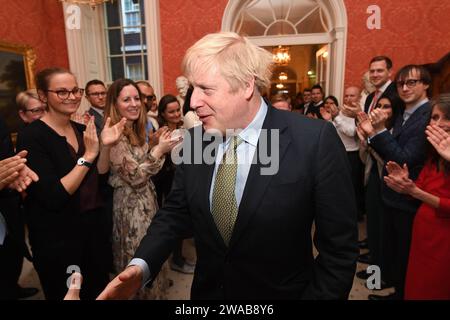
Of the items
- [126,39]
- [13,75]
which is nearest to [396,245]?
[13,75]

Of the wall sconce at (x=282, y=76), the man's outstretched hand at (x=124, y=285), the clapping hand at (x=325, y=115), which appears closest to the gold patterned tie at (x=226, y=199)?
the man's outstretched hand at (x=124, y=285)

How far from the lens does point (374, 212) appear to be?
304 centimetres

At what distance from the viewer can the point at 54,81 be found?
78.8 inches

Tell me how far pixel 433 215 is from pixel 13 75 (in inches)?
232

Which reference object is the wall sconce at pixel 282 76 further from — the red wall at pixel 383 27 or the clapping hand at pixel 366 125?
the clapping hand at pixel 366 125

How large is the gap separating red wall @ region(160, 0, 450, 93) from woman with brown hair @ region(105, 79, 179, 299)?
4257mm

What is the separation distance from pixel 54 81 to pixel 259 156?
4.94 ft

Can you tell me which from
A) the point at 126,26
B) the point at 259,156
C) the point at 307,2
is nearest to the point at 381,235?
the point at 259,156

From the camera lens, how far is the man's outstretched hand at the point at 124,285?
98 centimetres

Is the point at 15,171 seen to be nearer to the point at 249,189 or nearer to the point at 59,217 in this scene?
the point at 59,217

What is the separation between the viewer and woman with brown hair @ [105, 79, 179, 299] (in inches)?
91.9

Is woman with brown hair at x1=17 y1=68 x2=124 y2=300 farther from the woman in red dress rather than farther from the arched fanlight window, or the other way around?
the arched fanlight window

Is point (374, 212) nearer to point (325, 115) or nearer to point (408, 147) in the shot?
point (408, 147)
